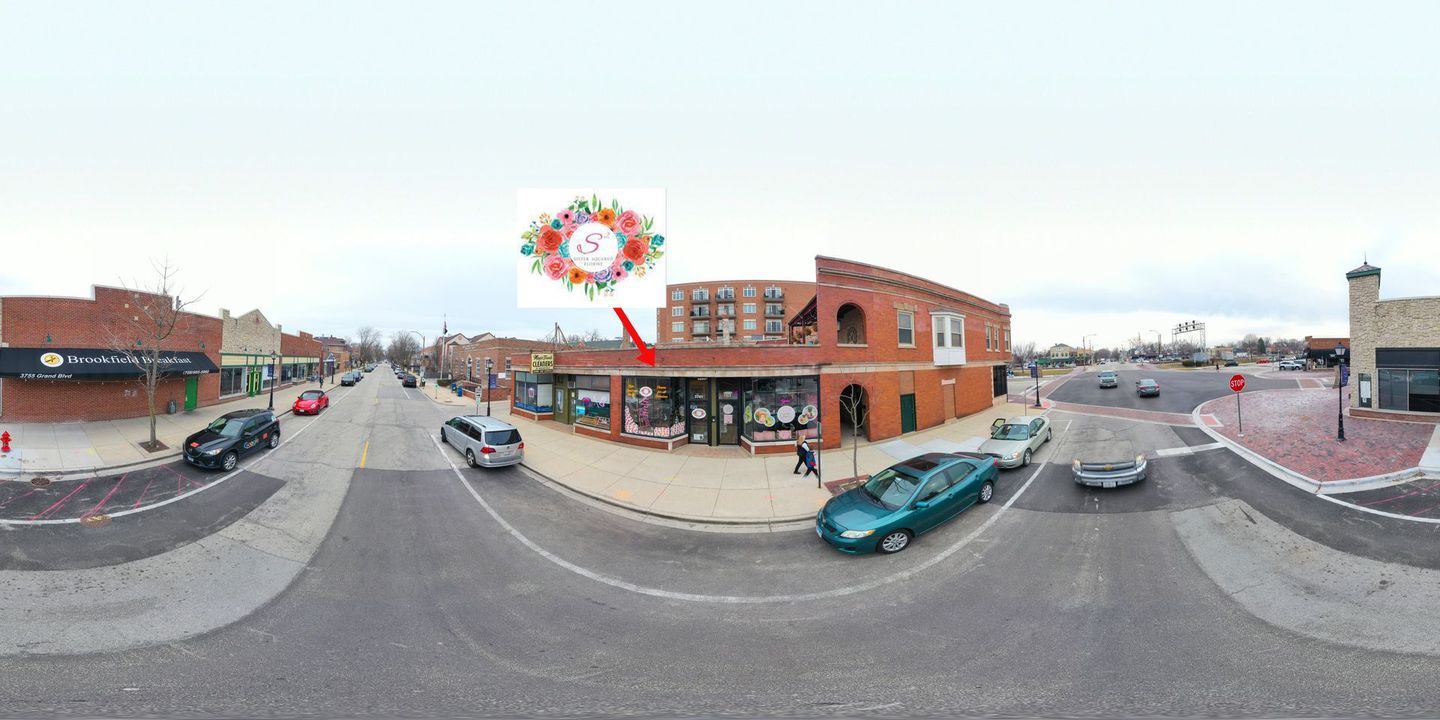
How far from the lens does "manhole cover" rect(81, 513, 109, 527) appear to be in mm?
9422

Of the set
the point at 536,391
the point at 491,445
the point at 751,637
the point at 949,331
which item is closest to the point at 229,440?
the point at 491,445

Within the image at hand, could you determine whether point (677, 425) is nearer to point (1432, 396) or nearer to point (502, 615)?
point (502, 615)

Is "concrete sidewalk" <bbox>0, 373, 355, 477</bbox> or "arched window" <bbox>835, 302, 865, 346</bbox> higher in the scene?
"arched window" <bbox>835, 302, 865, 346</bbox>

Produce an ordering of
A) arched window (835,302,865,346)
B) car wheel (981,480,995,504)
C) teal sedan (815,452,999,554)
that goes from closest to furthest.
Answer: teal sedan (815,452,999,554)
car wheel (981,480,995,504)
arched window (835,302,865,346)

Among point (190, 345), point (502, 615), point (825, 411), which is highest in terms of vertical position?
point (190, 345)

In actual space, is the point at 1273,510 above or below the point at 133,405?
below

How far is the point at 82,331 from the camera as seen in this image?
19109mm

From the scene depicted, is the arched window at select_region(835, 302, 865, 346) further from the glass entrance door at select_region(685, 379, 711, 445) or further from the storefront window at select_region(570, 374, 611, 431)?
the storefront window at select_region(570, 374, 611, 431)

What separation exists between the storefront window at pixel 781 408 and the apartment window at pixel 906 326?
5.85 metres

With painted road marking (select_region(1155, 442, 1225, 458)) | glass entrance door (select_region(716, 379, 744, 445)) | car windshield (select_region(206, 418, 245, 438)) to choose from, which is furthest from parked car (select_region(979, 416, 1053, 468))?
car windshield (select_region(206, 418, 245, 438))

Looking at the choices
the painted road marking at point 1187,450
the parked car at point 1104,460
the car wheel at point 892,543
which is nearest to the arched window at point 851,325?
the parked car at point 1104,460

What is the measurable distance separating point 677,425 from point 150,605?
43.0ft

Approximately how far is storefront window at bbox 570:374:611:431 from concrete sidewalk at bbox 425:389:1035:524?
35.8 inches

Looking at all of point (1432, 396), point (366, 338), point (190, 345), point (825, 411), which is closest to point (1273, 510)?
point (825, 411)
